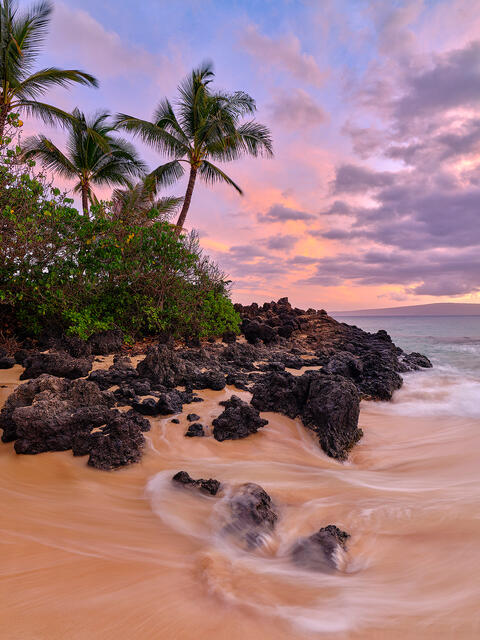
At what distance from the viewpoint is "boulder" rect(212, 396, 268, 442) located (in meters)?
4.56

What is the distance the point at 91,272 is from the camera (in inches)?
383

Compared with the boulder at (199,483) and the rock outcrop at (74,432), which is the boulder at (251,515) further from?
the rock outcrop at (74,432)

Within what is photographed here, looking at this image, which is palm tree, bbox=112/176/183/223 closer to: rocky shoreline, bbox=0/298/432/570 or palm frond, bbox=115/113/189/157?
palm frond, bbox=115/113/189/157

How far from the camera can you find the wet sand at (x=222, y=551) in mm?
1702

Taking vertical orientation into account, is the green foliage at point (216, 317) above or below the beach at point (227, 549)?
above

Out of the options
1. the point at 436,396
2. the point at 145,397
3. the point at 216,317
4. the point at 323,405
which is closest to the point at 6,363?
the point at 145,397

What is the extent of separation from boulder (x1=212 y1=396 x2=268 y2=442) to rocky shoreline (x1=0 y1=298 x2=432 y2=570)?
14 mm

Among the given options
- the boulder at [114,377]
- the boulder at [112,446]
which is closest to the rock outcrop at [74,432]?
the boulder at [112,446]

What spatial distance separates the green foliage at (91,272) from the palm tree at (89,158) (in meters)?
11.6

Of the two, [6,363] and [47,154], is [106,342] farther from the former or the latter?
[47,154]

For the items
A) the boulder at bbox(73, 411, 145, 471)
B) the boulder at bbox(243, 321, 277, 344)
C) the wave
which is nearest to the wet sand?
the boulder at bbox(73, 411, 145, 471)

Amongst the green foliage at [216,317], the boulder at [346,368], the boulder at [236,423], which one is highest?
the green foliage at [216,317]

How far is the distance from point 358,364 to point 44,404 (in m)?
7.53

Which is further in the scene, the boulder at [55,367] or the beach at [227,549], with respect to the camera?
the boulder at [55,367]
